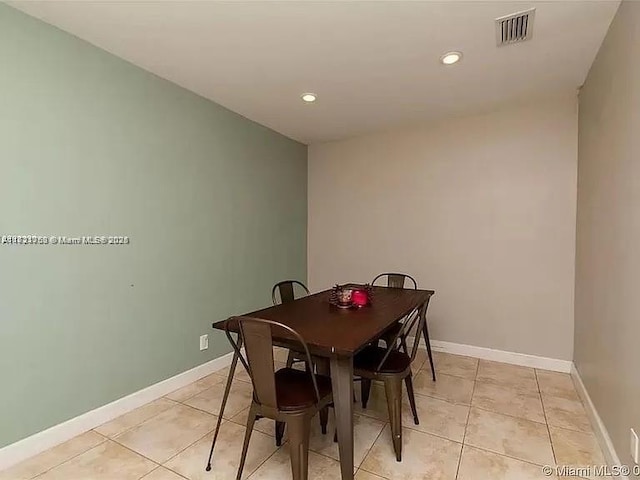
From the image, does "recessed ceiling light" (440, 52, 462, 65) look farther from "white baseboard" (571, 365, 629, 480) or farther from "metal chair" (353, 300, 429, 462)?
"white baseboard" (571, 365, 629, 480)

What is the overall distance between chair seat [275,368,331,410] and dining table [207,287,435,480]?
122 millimetres

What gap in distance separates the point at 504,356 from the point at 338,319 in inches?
88.1

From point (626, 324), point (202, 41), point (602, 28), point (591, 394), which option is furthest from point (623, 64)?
point (202, 41)

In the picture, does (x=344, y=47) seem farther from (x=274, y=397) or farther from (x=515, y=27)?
(x=274, y=397)

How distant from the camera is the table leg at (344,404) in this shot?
1598 millimetres

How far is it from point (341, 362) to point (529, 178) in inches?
107

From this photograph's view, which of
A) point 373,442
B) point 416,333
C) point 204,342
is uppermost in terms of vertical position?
point 416,333

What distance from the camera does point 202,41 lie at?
7.06 ft

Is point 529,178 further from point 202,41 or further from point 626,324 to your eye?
point 202,41

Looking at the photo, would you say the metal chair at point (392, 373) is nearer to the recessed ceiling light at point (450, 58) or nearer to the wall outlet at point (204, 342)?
the wall outlet at point (204, 342)

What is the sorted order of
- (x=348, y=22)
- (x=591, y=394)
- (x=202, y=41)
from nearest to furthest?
(x=348, y=22)
(x=202, y=41)
(x=591, y=394)

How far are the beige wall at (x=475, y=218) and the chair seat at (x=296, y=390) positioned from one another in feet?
7.38

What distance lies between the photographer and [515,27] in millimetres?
2014

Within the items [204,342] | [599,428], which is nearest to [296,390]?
[204,342]
